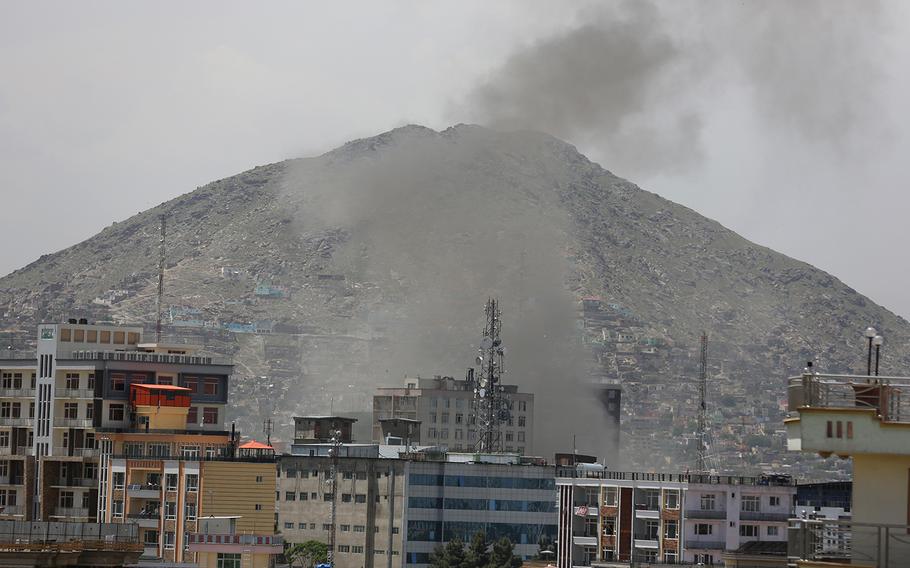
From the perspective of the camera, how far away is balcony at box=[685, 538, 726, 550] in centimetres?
14650

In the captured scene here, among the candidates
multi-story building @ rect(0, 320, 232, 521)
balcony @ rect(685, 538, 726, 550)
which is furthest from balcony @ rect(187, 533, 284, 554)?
balcony @ rect(685, 538, 726, 550)

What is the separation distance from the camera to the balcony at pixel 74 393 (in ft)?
461

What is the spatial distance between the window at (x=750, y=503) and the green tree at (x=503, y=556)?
1909 cm

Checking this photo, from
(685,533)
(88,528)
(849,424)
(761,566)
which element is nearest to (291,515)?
(685,533)

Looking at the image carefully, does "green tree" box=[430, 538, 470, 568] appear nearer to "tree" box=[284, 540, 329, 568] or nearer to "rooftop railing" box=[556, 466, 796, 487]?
"rooftop railing" box=[556, 466, 796, 487]

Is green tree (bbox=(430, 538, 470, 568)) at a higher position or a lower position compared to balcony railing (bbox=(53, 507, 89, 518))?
lower

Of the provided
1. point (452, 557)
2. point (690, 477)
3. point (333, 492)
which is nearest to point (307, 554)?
point (333, 492)

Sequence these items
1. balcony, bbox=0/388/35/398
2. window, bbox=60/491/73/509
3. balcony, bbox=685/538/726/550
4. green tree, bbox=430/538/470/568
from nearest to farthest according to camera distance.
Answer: window, bbox=60/491/73/509 < balcony, bbox=0/388/35/398 < balcony, bbox=685/538/726/550 < green tree, bbox=430/538/470/568

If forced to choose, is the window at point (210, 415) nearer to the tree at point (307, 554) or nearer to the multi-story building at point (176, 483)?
the multi-story building at point (176, 483)

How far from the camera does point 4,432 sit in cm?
14550

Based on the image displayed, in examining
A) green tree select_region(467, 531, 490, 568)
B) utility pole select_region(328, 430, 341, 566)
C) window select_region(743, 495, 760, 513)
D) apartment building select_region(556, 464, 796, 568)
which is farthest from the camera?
utility pole select_region(328, 430, 341, 566)

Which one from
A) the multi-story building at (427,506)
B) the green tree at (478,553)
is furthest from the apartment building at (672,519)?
the multi-story building at (427,506)

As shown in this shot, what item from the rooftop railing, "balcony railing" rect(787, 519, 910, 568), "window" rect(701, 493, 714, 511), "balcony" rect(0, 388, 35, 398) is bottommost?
"window" rect(701, 493, 714, 511)

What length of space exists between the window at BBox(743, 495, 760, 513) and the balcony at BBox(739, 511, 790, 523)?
0.77 feet
